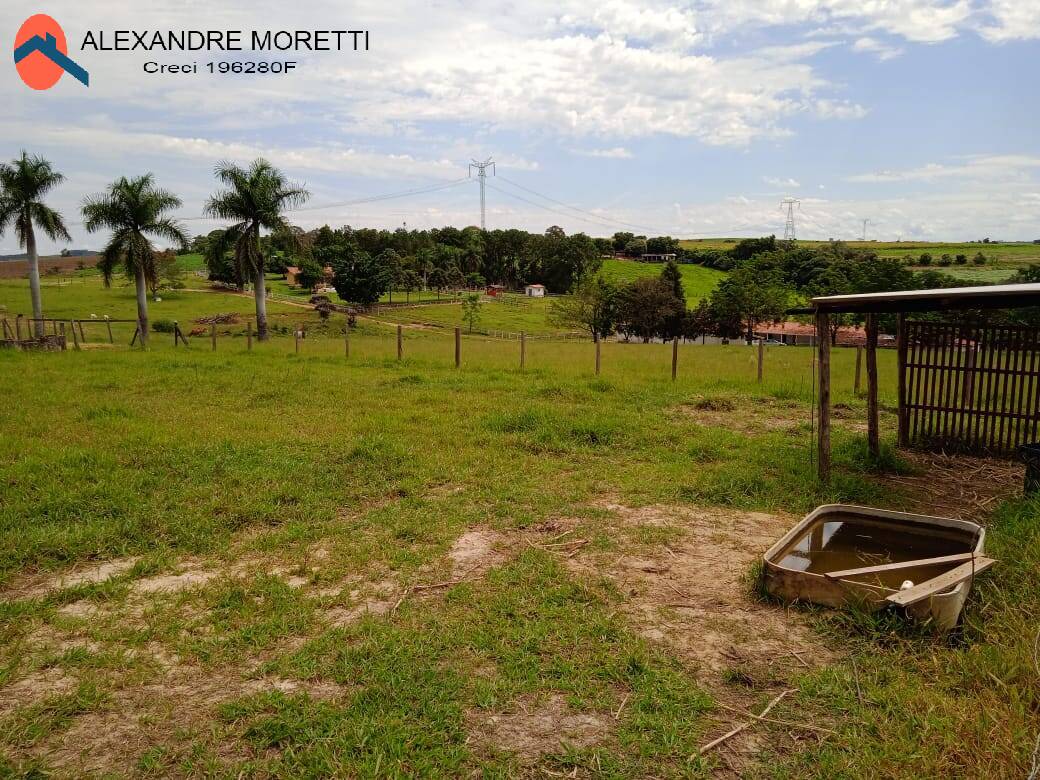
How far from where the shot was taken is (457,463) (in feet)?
27.3

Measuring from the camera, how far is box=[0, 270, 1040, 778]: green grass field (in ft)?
10.5

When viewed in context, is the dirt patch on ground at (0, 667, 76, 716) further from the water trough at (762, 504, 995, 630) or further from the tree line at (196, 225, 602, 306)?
the tree line at (196, 225, 602, 306)

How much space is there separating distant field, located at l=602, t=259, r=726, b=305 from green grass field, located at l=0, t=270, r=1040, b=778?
66.4 metres

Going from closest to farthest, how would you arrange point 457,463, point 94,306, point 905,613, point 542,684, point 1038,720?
point 1038,720
point 542,684
point 905,613
point 457,463
point 94,306

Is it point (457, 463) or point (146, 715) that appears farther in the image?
point (457, 463)

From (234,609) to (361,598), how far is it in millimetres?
876

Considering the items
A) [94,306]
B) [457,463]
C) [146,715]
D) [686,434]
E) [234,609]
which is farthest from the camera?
[94,306]

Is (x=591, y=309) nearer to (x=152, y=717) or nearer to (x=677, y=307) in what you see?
(x=677, y=307)

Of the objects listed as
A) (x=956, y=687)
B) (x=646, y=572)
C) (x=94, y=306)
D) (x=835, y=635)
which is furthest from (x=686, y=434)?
(x=94, y=306)

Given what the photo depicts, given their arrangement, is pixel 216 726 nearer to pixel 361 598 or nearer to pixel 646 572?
pixel 361 598

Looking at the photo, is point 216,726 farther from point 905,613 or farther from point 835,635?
point 905,613

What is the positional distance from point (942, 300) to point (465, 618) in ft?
17.9

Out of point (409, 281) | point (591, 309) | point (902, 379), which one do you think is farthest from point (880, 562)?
point (409, 281)

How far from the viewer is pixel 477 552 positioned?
566 centimetres
